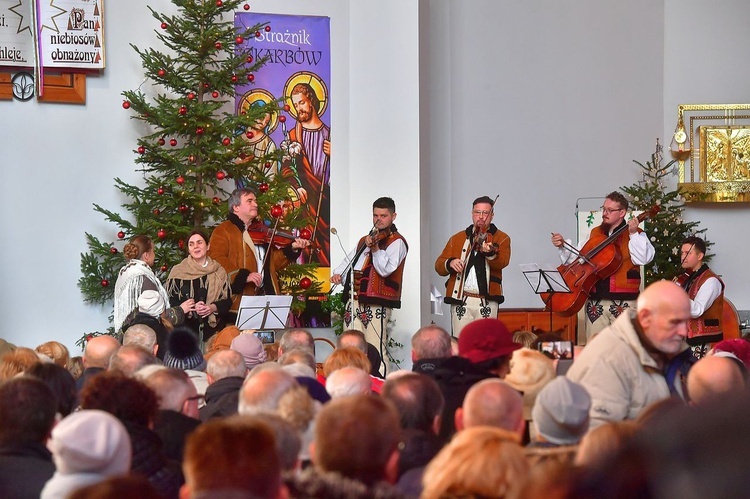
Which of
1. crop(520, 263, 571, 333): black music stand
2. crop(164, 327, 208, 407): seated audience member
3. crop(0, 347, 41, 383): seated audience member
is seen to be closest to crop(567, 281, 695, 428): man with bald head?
crop(0, 347, 41, 383): seated audience member

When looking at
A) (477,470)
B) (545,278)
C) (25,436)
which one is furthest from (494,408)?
(545,278)

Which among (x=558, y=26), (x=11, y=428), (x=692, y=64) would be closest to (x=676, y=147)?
(x=692, y=64)

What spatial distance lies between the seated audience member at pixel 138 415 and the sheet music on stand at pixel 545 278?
6464 millimetres

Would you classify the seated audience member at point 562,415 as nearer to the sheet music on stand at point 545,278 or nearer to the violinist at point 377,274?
the sheet music on stand at point 545,278

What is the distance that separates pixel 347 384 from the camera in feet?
15.0

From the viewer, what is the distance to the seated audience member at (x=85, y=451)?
301cm

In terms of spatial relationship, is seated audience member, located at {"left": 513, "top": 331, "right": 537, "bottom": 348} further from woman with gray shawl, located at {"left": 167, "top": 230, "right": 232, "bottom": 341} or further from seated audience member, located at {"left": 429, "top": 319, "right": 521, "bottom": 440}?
woman with gray shawl, located at {"left": 167, "top": 230, "right": 232, "bottom": 341}

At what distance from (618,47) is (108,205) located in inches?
270

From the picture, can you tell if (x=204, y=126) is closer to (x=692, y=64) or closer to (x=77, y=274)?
(x=77, y=274)

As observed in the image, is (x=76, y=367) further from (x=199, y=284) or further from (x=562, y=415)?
(x=562, y=415)

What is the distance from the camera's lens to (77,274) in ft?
37.1

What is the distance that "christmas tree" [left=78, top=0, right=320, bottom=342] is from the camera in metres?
10.5

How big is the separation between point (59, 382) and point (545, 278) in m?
6.14

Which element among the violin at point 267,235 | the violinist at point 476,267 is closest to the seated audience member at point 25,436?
the violin at point 267,235
